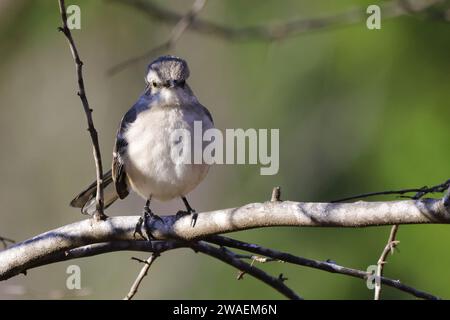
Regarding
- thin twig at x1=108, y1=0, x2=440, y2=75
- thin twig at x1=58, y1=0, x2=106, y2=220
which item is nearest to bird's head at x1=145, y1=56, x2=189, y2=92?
thin twig at x1=108, y1=0, x2=440, y2=75

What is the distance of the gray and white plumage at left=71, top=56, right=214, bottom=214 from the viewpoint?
4094mm

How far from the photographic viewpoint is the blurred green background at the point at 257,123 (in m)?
5.47

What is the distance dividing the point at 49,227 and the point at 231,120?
2056 millimetres

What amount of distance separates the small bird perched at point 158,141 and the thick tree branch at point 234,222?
61 cm

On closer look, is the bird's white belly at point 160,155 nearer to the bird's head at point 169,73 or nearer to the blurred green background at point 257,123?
the bird's head at point 169,73

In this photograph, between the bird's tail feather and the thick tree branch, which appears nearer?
the thick tree branch

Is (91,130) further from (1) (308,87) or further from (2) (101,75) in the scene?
(2) (101,75)

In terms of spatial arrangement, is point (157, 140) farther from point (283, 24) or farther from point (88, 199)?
point (283, 24)

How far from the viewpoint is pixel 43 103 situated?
8180mm

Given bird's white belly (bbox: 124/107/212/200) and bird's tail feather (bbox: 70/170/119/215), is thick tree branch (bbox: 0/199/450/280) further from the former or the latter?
bird's tail feather (bbox: 70/170/119/215)

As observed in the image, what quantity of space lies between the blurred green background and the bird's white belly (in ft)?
2.23

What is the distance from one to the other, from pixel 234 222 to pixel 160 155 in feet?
3.71

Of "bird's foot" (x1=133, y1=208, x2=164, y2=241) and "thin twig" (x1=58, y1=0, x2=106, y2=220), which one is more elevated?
"thin twig" (x1=58, y1=0, x2=106, y2=220)

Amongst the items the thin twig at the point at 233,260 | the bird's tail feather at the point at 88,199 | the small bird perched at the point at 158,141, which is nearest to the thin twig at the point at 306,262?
the thin twig at the point at 233,260
